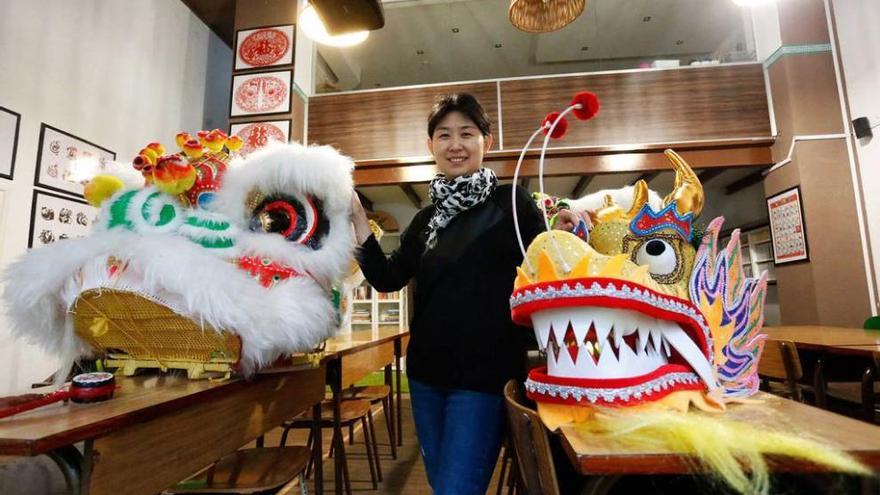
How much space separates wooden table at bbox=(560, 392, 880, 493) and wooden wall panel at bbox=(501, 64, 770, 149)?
3168mm

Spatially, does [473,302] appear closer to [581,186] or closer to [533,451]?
[533,451]

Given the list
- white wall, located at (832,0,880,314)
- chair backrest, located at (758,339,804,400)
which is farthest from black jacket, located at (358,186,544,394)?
white wall, located at (832,0,880,314)

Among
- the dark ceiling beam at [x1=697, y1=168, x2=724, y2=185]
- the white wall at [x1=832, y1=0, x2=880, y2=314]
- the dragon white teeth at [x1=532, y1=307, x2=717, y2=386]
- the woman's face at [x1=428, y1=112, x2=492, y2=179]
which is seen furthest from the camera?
the dark ceiling beam at [x1=697, y1=168, x2=724, y2=185]

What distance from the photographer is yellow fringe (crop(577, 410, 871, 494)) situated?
0.45 m

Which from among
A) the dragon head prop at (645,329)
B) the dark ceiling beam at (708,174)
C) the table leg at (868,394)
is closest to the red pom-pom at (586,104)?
the dragon head prop at (645,329)

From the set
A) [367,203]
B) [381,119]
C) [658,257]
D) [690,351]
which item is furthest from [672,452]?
[367,203]

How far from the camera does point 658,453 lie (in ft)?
1.58

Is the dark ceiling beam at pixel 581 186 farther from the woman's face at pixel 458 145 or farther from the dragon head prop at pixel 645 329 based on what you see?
the dragon head prop at pixel 645 329

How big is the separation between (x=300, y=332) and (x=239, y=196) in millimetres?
346

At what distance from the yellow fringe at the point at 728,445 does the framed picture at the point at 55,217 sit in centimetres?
280

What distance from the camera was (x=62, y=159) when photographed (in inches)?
100

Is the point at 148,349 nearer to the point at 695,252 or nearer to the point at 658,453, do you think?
the point at 658,453

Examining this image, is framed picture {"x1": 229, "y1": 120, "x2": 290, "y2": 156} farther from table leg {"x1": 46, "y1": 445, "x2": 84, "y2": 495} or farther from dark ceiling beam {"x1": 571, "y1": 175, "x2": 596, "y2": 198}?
table leg {"x1": 46, "y1": 445, "x2": 84, "y2": 495}

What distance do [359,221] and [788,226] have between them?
11.5 feet
